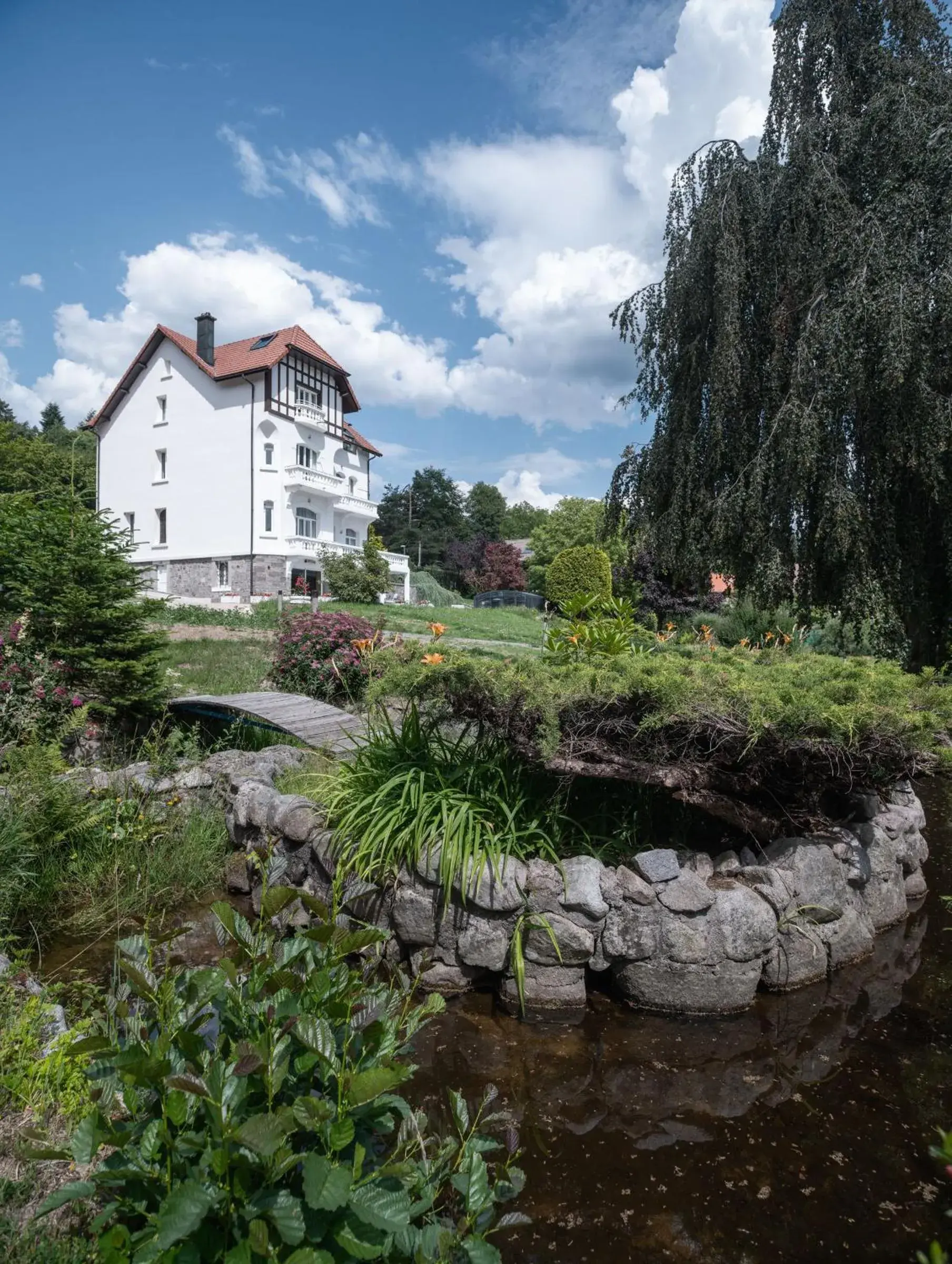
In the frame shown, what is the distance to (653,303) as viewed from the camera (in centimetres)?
946

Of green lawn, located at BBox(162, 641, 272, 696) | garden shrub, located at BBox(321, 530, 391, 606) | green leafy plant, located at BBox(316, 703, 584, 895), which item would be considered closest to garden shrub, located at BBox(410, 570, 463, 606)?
garden shrub, located at BBox(321, 530, 391, 606)

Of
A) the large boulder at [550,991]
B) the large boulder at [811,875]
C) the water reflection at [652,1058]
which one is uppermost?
the large boulder at [811,875]

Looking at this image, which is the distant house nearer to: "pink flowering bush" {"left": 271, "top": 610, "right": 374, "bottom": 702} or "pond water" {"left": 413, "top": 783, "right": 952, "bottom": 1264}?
"pink flowering bush" {"left": 271, "top": 610, "right": 374, "bottom": 702}

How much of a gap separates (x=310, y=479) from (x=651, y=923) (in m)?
26.3

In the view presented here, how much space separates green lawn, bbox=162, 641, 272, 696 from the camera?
8.77 m

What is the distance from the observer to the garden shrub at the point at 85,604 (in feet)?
19.6

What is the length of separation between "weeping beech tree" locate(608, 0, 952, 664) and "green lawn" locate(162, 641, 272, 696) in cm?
597

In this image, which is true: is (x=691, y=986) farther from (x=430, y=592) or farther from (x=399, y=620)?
(x=430, y=592)

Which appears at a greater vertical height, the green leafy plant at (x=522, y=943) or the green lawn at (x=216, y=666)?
the green lawn at (x=216, y=666)

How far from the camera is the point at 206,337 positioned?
2706 centimetres

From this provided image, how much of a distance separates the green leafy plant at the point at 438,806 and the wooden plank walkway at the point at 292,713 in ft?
3.47

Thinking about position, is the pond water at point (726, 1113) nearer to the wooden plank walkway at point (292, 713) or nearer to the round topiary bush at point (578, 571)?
the wooden plank walkway at point (292, 713)

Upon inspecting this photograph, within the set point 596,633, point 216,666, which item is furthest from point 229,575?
point 596,633

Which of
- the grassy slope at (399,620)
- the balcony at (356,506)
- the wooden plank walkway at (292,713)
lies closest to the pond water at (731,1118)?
the wooden plank walkway at (292,713)
